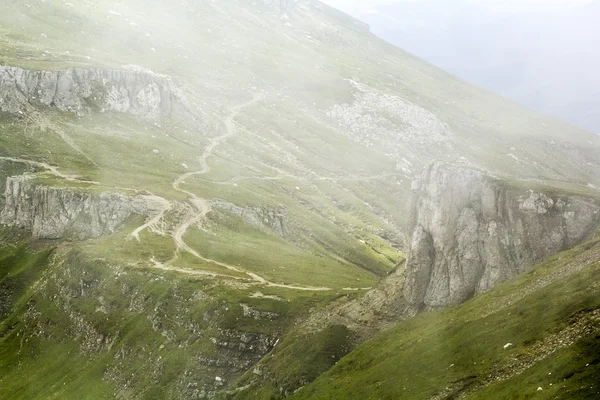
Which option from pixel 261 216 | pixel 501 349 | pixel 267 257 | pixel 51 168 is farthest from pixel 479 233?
pixel 51 168

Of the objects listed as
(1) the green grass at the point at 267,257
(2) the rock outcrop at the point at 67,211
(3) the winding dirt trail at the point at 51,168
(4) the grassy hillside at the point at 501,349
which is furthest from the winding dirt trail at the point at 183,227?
(4) the grassy hillside at the point at 501,349

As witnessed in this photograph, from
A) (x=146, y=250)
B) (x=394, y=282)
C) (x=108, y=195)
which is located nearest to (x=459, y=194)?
(x=394, y=282)

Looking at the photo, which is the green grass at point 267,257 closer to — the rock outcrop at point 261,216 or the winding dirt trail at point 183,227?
the winding dirt trail at point 183,227

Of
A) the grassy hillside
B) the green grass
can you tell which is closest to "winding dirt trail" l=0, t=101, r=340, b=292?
the green grass

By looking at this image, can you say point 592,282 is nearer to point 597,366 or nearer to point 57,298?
point 597,366

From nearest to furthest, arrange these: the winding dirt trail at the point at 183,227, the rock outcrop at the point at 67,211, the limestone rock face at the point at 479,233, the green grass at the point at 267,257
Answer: the limestone rock face at the point at 479,233
the winding dirt trail at the point at 183,227
the green grass at the point at 267,257
the rock outcrop at the point at 67,211

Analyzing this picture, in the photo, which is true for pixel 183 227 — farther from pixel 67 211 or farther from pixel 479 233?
pixel 479 233

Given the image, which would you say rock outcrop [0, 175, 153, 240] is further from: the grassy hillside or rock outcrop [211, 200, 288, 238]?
the grassy hillside
